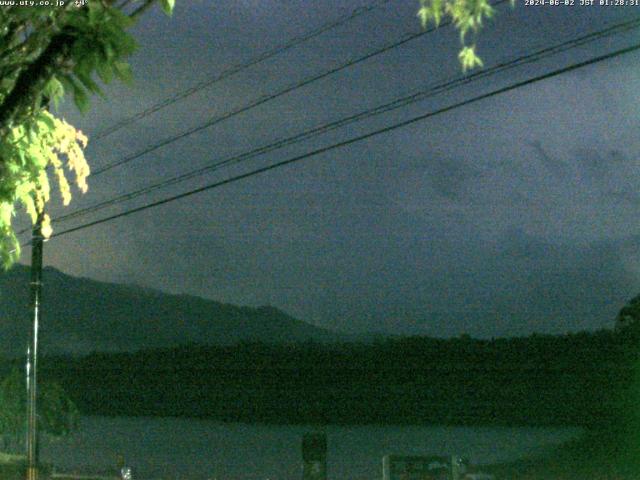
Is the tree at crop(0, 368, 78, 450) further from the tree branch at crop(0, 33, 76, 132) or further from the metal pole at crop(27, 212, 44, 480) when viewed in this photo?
the tree branch at crop(0, 33, 76, 132)

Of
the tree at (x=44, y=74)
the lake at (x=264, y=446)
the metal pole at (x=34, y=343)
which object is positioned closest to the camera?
the tree at (x=44, y=74)

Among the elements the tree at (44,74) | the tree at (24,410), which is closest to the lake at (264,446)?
the tree at (24,410)

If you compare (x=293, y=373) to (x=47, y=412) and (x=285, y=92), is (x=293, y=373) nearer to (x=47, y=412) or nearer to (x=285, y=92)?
(x=47, y=412)

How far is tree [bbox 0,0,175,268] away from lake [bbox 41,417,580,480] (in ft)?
86.9

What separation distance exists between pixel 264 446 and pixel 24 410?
34475mm

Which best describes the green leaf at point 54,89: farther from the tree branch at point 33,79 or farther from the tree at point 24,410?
the tree at point 24,410

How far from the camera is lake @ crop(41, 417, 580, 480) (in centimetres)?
4567

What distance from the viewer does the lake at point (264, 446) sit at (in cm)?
4567

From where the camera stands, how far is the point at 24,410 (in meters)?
34.3

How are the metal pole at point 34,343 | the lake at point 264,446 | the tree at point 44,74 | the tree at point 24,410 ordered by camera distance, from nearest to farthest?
the tree at point 44,74
the metal pole at point 34,343
the tree at point 24,410
the lake at point 264,446

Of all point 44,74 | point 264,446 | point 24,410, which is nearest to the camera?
point 44,74

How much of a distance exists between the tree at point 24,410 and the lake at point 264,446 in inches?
148

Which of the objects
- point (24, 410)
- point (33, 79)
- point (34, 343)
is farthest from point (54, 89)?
point (24, 410)

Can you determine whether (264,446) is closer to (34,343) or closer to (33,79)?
(34,343)
